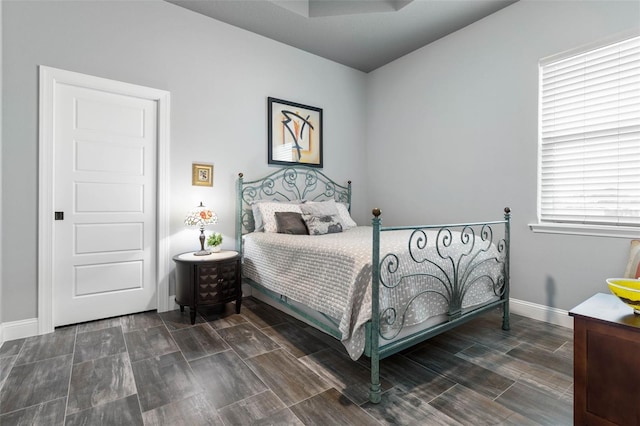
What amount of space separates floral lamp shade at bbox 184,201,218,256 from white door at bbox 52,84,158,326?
373 millimetres

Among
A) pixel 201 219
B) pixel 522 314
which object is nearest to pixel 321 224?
pixel 201 219

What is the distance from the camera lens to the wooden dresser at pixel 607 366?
1.23 metres

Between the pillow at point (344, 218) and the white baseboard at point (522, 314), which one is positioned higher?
the pillow at point (344, 218)

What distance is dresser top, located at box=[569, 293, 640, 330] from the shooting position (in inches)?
49.8

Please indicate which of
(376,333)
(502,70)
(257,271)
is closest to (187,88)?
(257,271)

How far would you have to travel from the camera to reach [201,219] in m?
3.01

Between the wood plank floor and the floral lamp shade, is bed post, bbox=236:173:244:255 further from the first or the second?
the wood plank floor

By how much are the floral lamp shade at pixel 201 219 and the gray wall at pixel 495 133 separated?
240 cm

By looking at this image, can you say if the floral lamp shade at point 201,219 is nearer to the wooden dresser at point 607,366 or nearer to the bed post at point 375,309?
the bed post at point 375,309

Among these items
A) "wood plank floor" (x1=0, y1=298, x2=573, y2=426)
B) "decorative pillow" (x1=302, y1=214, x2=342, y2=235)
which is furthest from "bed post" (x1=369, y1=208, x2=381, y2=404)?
"decorative pillow" (x1=302, y1=214, x2=342, y2=235)

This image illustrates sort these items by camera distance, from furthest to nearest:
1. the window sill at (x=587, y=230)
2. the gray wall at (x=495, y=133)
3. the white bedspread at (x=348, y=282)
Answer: the gray wall at (x=495, y=133) < the window sill at (x=587, y=230) < the white bedspread at (x=348, y=282)

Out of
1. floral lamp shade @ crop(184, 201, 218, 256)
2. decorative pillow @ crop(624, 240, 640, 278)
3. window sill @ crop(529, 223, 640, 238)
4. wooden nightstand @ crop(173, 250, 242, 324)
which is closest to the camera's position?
decorative pillow @ crop(624, 240, 640, 278)

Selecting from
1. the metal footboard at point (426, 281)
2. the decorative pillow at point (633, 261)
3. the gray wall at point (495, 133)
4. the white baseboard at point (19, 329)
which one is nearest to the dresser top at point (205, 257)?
the white baseboard at point (19, 329)

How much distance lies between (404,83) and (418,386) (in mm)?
3600
